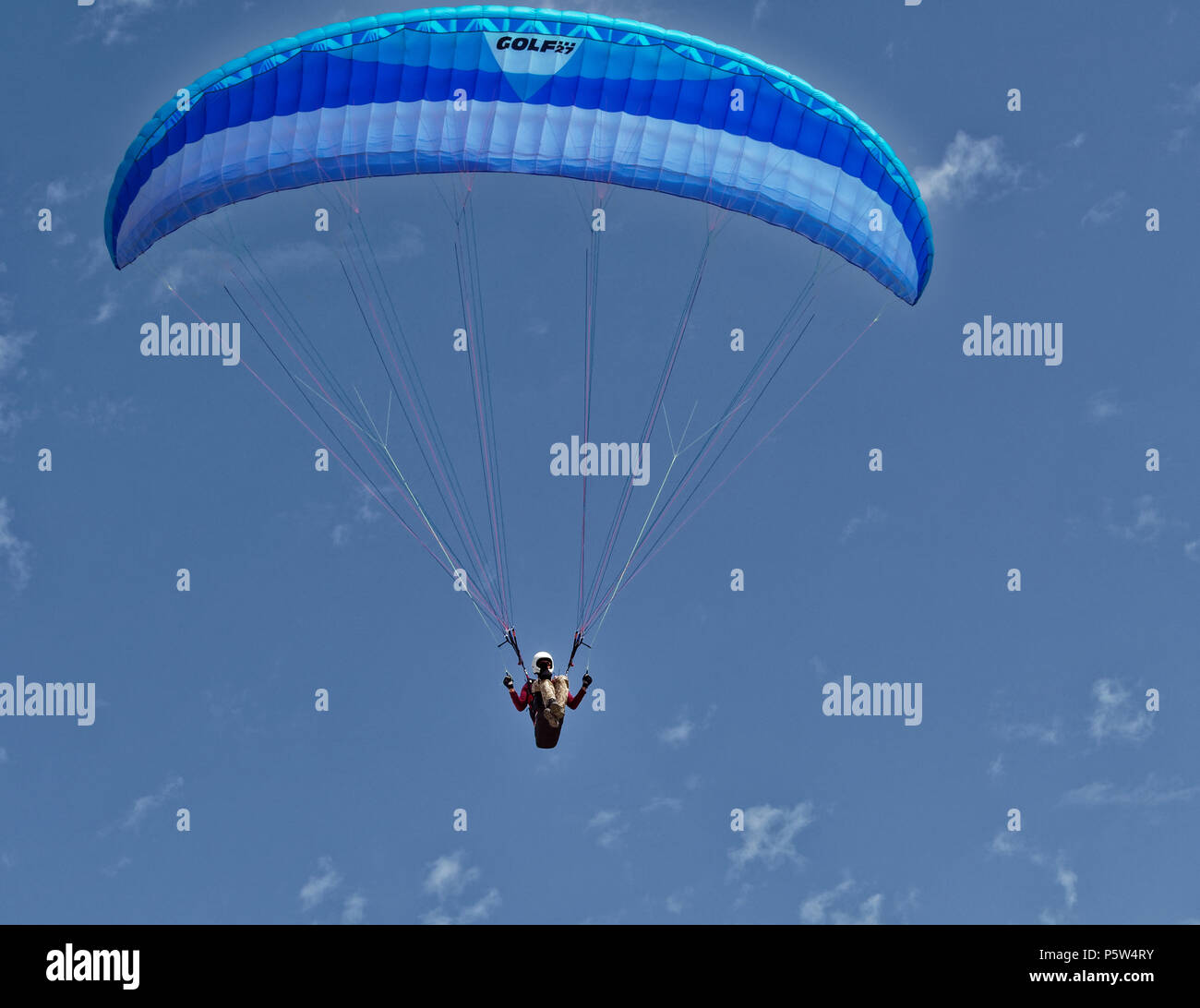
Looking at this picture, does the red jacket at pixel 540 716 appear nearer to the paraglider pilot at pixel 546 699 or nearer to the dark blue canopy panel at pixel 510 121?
the paraglider pilot at pixel 546 699

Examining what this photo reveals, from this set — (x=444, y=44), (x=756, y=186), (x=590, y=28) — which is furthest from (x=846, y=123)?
(x=444, y=44)

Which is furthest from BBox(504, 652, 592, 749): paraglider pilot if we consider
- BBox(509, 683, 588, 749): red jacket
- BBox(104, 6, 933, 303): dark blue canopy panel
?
BBox(104, 6, 933, 303): dark blue canopy panel

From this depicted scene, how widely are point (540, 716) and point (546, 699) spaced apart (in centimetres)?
25

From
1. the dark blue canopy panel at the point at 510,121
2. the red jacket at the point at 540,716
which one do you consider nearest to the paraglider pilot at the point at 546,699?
the red jacket at the point at 540,716

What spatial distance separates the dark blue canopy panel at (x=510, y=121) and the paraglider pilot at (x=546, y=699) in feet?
23.0

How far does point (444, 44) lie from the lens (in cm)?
2378

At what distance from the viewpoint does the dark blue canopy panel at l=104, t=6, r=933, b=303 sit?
934 inches

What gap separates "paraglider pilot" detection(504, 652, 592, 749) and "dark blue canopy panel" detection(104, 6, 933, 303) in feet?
23.0

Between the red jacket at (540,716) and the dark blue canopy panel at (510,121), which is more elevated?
the dark blue canopy panel at (510,121)

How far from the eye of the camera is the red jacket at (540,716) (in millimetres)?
23469

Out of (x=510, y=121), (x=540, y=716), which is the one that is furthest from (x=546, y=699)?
(x=510, y=121)
